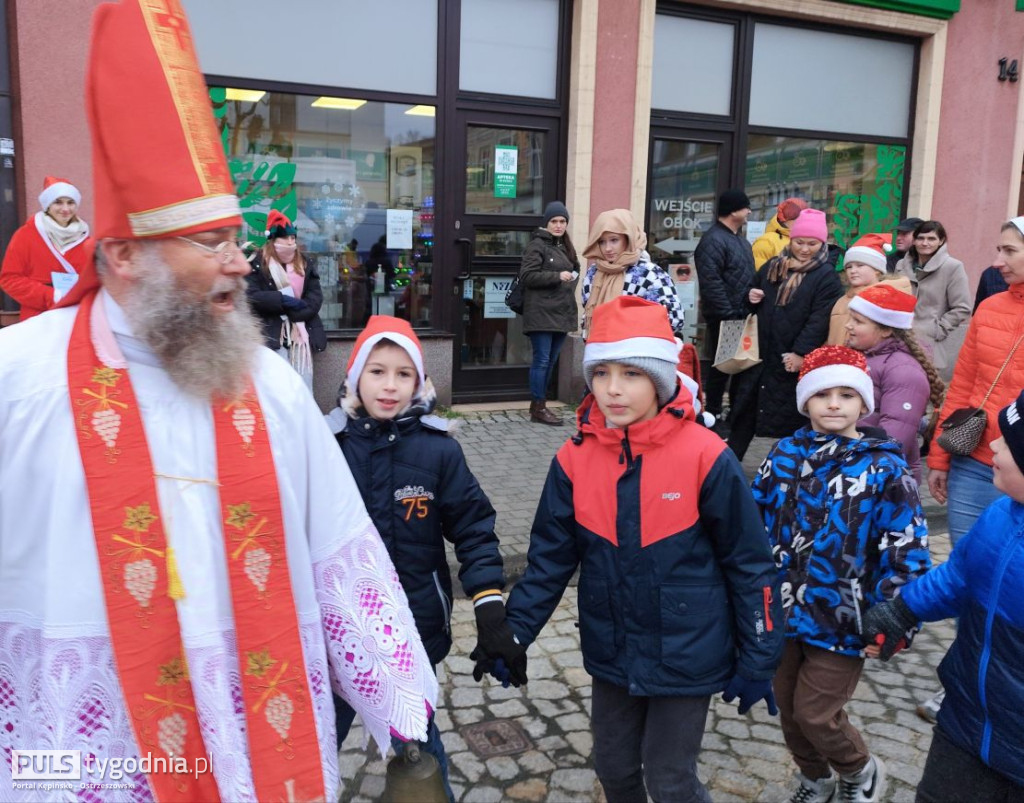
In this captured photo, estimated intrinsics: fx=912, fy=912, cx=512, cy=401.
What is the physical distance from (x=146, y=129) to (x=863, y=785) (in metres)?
2.92

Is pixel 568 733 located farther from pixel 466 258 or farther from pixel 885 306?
pixel 466 258

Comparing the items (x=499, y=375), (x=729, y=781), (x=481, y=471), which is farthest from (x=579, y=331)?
(x=729, y=781)

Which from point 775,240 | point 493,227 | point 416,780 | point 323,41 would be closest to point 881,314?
point 416,780

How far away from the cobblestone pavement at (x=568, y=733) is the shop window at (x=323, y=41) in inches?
223

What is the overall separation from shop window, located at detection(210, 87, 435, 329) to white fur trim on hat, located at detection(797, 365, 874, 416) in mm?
6081

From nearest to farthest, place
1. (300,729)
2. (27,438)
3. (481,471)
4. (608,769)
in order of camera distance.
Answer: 1. (27,438)
2. (300,729)
3. (608,769)
4. (481,471)

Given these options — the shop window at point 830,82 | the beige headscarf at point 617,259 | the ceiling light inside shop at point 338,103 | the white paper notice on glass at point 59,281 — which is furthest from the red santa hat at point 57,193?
the shop window at point 830,82

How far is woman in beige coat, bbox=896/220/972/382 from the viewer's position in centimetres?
727

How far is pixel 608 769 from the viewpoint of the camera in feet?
8.98

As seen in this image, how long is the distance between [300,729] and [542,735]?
1.99m

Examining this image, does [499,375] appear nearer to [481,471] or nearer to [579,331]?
[579,331]

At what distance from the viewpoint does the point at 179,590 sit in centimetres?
168

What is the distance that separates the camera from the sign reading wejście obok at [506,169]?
925 cm

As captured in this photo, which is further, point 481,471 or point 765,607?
point 481,471
